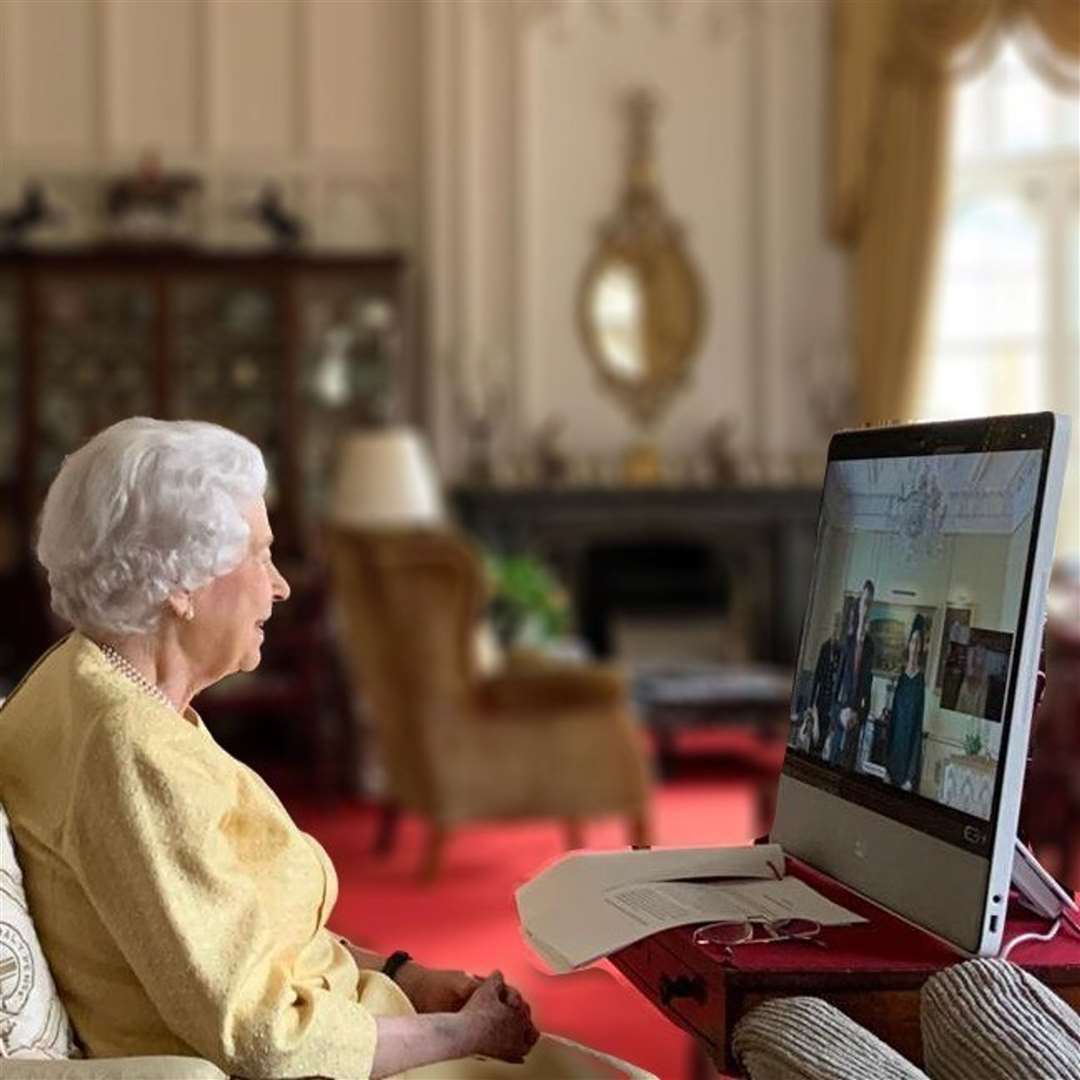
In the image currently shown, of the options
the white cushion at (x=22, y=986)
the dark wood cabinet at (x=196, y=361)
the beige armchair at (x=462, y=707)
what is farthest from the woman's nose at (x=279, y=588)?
the dark wood cabinet at (x=196, y=361)

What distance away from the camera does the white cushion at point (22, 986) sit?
154 cm

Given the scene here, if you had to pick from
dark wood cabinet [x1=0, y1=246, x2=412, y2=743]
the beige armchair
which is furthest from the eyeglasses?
dark wood cabinet [x1=0, y1=246, x2=412, y2=743]

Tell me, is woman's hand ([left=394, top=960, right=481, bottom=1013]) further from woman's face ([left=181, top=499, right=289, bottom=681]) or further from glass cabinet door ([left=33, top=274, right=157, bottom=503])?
glass cabinet door ([left=33, top=274, right=157, bottom=503])

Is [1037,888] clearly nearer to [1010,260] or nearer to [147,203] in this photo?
[147,203]

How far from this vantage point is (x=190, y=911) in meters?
1.50

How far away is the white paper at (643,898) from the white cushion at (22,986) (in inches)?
17.3

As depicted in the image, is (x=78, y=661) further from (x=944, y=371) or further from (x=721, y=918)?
(x=944, y=371)

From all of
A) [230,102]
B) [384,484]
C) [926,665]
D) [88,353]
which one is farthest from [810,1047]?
[230,102]

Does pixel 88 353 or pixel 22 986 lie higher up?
pixel 88 353

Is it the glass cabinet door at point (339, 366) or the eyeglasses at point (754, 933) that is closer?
the eyeglasses at point (754, 933)

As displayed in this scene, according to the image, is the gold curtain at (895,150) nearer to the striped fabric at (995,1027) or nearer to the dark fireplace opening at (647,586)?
the dark fireplace opening at (647,586)

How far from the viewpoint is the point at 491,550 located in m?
8.17

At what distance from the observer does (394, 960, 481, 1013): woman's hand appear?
6.03ft

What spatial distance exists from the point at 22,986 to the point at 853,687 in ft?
2.62
